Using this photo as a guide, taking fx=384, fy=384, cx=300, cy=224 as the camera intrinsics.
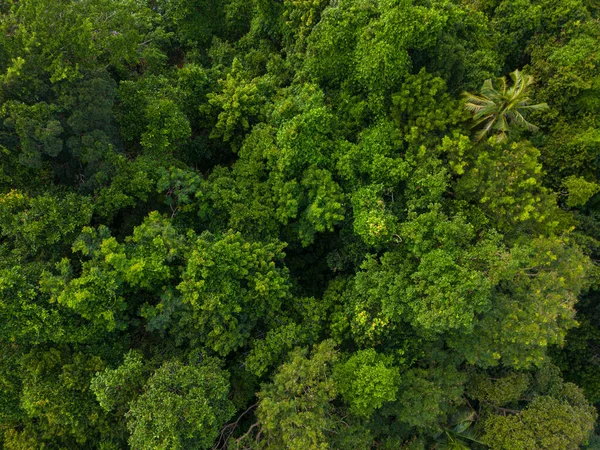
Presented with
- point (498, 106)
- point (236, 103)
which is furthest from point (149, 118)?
point (498, 106)

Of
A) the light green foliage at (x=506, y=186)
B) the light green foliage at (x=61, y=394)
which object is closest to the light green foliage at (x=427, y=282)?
the light green foliage at (x=506, y=186)

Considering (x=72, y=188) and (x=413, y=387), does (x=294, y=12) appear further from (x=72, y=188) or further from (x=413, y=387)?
(x=413, y=387)

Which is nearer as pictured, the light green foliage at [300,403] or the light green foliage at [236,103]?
the light green foliage at [300,403]

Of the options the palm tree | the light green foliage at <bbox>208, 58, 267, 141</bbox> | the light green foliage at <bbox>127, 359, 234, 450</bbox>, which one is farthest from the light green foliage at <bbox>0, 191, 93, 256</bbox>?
the palm tree

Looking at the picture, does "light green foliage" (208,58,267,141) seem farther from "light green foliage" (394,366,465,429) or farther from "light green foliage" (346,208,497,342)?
"light green foliage" (394,366,465,429)

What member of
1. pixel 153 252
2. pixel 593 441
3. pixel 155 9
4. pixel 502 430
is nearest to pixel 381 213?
pixel 153 252

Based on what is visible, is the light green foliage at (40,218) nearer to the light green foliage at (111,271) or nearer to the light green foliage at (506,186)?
the light green foliage at (111,271)
